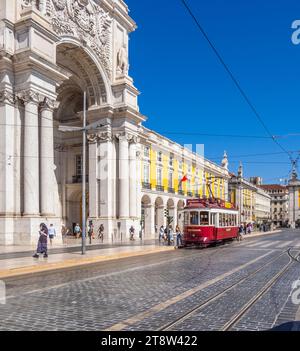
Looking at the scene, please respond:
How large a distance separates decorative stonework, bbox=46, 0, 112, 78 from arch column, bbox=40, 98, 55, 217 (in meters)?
7.27

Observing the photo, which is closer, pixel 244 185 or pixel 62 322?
pixel 62 322

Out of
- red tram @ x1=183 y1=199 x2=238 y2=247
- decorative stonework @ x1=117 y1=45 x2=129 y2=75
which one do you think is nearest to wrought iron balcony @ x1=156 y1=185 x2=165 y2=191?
decorative stonework @ x1=117 y1=45 x2=129 y2=75

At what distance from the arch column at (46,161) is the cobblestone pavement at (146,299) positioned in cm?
1273

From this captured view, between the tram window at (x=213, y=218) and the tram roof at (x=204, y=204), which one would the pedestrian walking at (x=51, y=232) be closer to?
the tram roof at (x=204, y=204)

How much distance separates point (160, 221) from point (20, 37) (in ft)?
104

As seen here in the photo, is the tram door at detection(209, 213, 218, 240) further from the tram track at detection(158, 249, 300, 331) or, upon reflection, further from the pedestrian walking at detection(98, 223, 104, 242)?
the tram track at detection(158, 249, 300, 331)

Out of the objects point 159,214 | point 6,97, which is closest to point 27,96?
point 6,97

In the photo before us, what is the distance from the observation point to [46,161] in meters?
27.4

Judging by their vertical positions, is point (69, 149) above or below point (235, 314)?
above

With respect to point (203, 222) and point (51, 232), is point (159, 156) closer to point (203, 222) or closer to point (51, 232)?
point (203, 222)

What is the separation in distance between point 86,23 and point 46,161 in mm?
14029
